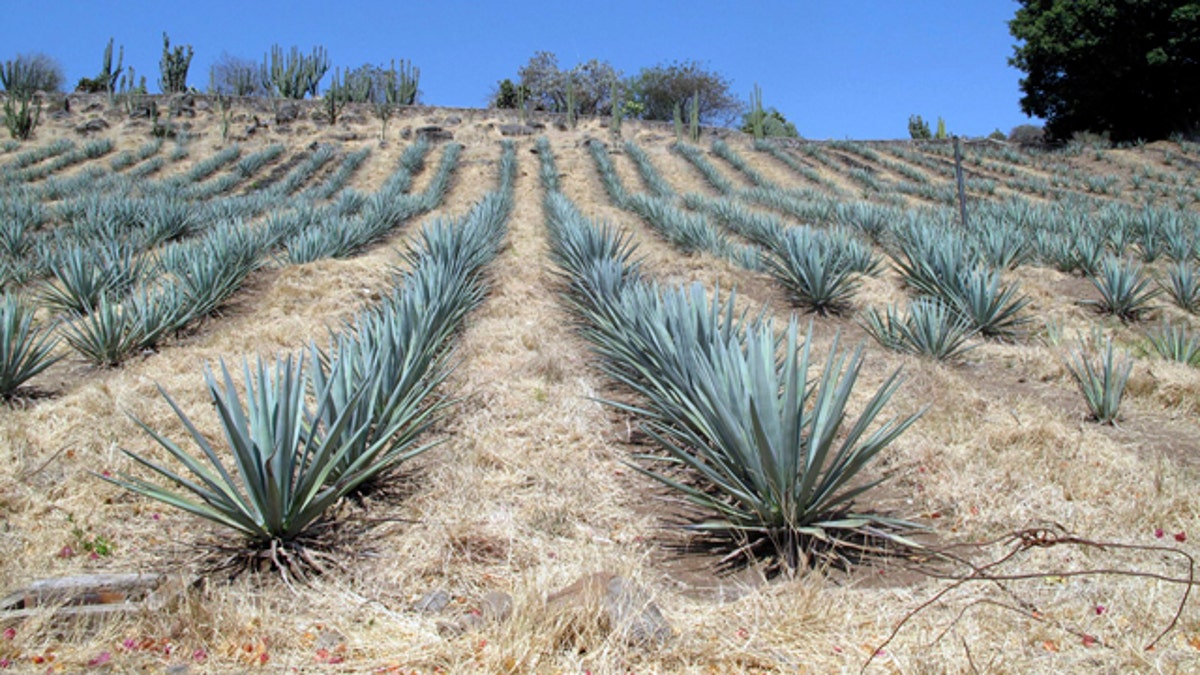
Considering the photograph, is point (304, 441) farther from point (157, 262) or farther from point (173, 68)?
point (173, 68)

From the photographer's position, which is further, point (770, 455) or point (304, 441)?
point (304, 441)

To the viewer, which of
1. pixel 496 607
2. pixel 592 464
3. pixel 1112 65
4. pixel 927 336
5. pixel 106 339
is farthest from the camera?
pixel 1112 65

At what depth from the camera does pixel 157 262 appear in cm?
798

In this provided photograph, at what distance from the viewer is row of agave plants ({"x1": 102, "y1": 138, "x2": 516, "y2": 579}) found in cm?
281

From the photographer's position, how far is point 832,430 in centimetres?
279

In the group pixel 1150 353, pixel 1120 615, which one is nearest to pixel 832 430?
pixel 1120 615

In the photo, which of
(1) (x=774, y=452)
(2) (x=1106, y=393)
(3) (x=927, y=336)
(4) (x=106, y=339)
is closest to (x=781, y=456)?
(1) (x=774, y=452)

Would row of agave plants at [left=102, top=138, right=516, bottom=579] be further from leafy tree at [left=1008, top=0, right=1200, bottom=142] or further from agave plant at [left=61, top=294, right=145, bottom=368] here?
leafy tree at [left=1008, top=0, right=1200, bottom=142]

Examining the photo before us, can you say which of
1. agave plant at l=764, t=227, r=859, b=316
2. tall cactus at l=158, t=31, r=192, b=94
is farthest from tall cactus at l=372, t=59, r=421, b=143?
agave plant at l=764, t=227, r=859, b=316

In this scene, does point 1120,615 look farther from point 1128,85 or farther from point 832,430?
point 1128,85

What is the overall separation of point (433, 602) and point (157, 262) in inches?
270

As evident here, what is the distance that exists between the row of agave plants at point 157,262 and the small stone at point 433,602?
3722 millimetres

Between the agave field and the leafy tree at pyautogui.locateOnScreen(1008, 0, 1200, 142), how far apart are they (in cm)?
2220

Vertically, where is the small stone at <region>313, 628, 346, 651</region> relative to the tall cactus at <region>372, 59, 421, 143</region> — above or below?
below
